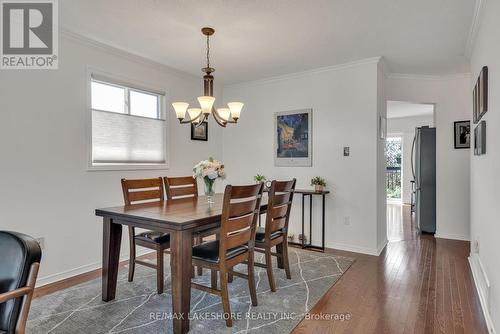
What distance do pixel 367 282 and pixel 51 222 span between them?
3.12m

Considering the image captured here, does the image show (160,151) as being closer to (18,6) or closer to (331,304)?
(18,6)

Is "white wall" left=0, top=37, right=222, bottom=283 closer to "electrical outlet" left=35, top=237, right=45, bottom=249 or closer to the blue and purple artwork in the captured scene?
"electrical outlet" left=35, top=237, right=45, bottom=249

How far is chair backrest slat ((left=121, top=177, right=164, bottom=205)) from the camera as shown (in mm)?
2826

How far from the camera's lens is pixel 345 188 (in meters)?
4.14

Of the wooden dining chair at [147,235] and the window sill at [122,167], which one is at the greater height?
the window sill at [122,167]

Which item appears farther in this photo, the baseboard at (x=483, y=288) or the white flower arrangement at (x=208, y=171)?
the white flower arrangement at (x=208, y=171)

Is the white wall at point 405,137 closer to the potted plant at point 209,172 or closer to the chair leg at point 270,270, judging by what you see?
the chair leg at point 270,270

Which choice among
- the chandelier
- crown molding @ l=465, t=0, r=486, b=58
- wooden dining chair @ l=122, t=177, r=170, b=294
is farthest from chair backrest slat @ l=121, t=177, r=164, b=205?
crown molding @ l=465, t=0, r=486, b=58

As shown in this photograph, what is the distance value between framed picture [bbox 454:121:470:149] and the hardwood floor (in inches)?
60.2

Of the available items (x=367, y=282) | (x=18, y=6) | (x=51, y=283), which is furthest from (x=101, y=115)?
(x=367, y=282)

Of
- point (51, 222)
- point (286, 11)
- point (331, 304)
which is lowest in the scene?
point (331, 304)

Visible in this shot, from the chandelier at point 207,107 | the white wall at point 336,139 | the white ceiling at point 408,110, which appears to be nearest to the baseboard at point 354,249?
the white wall at point 336,139

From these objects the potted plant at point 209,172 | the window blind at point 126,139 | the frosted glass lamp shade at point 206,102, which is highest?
the frosted glass lamp shade at point 206,102

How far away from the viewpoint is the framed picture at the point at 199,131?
4680mm
